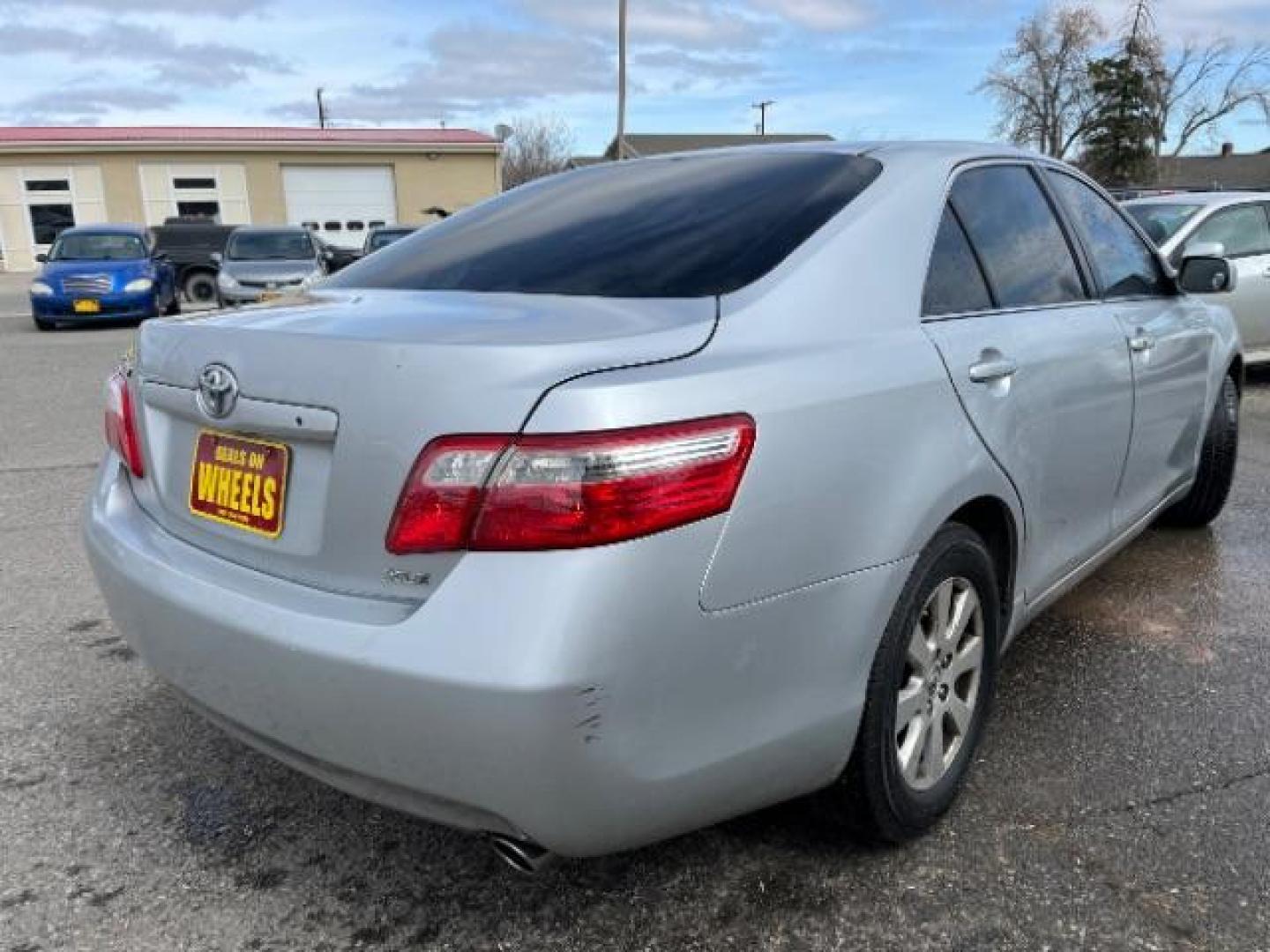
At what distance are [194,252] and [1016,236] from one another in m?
21.8

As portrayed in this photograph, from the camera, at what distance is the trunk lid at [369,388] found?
1773mm

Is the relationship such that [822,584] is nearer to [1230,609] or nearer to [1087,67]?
[1230,609]

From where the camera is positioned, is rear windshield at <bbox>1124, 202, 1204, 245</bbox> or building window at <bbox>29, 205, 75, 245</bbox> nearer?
rear windshield at <bbox>1124, 202, 1204, 245</bbox>

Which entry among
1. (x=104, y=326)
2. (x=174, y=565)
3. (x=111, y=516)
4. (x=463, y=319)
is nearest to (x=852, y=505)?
(x=463, y=319)

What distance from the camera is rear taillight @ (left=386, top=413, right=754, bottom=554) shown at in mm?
1703

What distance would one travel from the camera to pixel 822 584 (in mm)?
1957

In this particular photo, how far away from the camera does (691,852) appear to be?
2400mm

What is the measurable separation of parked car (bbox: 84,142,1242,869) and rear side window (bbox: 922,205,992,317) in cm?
1

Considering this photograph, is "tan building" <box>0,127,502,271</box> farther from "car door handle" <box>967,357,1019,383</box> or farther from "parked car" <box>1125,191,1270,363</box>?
"car door handle" <box>967,357,1019,383</box>

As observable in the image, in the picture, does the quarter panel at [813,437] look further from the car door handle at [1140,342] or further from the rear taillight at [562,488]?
the car door handle at [1140,342]

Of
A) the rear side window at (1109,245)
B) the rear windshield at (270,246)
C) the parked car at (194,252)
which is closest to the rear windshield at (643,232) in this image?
the rear side window at (1109,245)

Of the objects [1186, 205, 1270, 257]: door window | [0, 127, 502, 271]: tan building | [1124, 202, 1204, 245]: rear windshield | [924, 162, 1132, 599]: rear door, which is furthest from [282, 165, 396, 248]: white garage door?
[924, 162, 1132, 599]: rear door

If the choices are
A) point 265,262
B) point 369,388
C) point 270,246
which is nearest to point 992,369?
point 369,388

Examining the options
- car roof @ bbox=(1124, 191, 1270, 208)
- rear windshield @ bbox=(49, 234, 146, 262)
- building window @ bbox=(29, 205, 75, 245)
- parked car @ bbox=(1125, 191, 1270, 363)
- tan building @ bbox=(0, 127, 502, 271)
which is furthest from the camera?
building window @ bbox=(29, 205, 75, 245)
